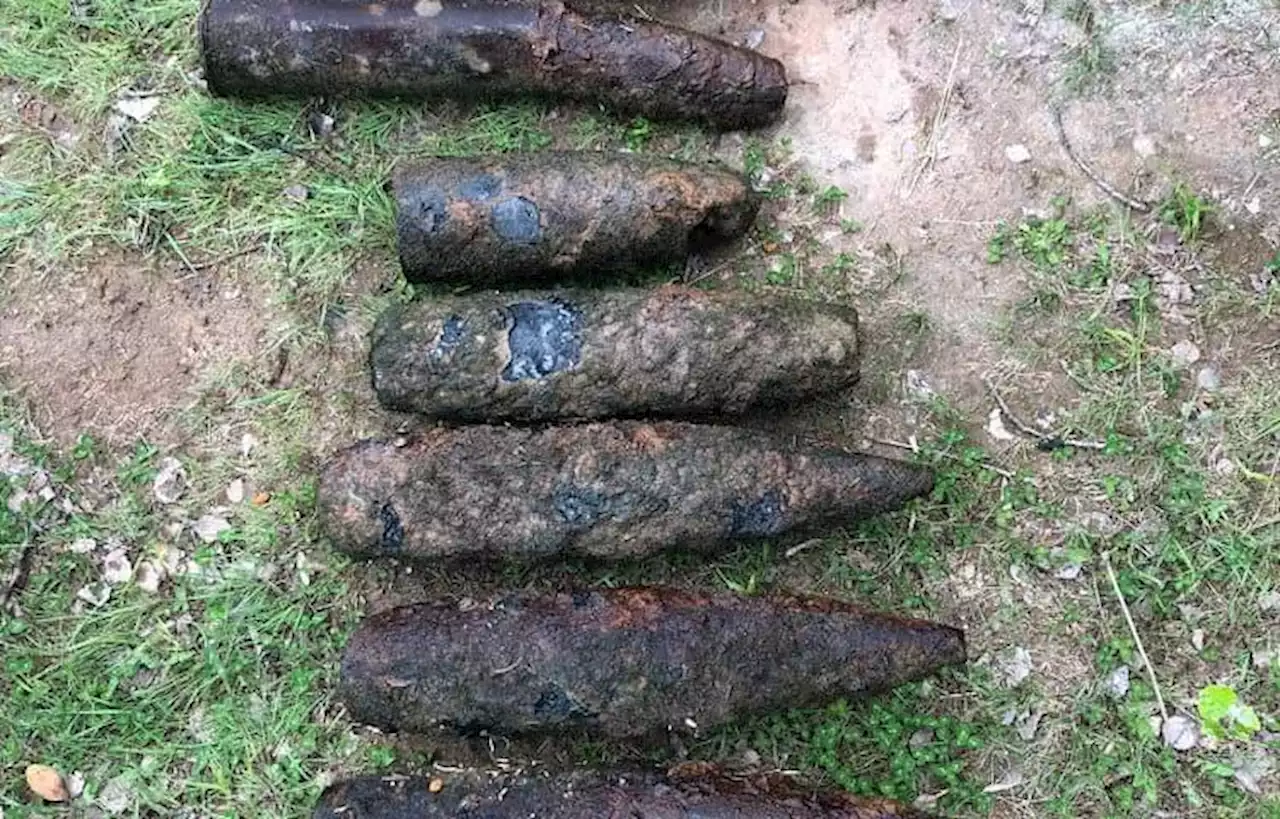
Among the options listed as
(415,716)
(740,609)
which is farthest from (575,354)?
(415,716)

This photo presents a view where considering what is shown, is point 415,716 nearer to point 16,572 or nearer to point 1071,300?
point 16,572

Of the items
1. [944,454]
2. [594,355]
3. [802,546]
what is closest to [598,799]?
[802,546]

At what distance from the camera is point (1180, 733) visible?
4.99 m

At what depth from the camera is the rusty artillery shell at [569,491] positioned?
469cm

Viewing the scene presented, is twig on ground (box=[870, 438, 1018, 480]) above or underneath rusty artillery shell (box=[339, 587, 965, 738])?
above

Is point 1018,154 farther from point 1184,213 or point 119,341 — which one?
point 119,341

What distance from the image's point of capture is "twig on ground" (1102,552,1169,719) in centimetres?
500

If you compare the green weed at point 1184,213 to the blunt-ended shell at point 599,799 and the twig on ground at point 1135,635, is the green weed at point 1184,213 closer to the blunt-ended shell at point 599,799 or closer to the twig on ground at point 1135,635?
the twig on ground at point 1135,635

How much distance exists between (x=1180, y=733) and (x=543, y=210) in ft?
9.81

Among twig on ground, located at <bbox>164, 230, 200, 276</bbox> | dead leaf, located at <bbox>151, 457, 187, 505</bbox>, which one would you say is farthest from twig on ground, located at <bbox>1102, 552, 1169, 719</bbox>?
twig on ground, located at <bbox>164, 230, 200, 276</bbox>

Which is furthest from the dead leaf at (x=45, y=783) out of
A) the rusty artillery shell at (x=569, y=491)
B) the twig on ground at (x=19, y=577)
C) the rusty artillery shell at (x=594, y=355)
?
the rusty artillery shell at (x=594, y=355)

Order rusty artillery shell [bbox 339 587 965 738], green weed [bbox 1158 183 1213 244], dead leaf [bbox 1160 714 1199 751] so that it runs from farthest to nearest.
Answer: green weed [bbox 1158 183 1213 244]
dead leaf [bbox 1160 714 1199 751]
rusty artillery shell [bbox 339 587 965 738]

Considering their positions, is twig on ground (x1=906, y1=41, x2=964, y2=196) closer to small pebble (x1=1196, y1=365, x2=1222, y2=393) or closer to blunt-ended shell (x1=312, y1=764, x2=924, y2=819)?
small pebble (x1=1196, y1=365, x2=1222, y2=393)

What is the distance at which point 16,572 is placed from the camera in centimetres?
511
